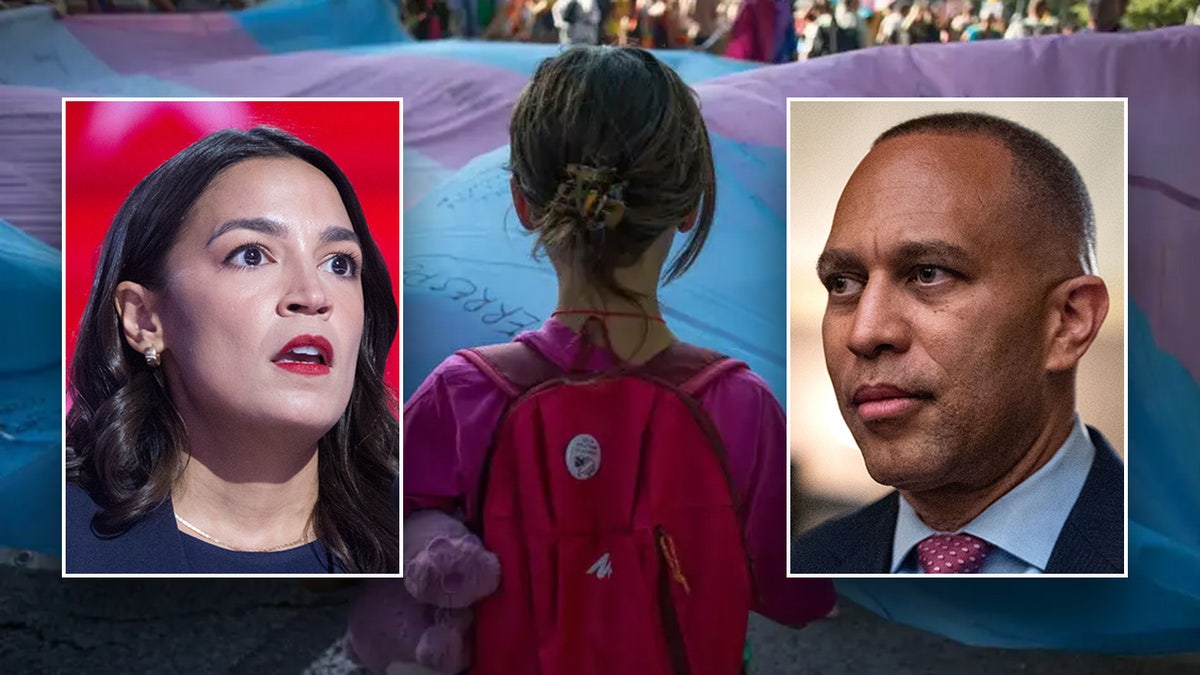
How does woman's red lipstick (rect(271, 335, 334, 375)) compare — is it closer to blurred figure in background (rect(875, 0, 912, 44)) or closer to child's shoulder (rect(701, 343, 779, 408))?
child's shoulder (rect(701, 343, 779, 408))

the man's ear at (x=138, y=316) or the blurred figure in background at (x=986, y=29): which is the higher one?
the blurred figure in background at (x=986, y=29)

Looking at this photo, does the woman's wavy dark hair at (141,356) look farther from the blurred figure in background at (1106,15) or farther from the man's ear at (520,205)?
the blurred figure in background at (1106,15)

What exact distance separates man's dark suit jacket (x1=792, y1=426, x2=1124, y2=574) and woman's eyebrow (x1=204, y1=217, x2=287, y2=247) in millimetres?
1425

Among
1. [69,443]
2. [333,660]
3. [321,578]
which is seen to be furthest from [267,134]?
[333,660]

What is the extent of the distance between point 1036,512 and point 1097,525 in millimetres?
154

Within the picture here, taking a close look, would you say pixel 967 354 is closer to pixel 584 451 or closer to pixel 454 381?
pixel 584 451

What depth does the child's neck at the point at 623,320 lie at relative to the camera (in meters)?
3.43

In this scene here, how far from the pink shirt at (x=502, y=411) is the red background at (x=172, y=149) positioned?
145 millimetres

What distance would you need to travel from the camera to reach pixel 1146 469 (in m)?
3.56

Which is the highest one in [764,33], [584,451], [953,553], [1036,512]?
[764,33]

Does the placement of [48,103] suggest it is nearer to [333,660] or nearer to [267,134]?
[267,134]

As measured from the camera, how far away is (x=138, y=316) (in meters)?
3.36

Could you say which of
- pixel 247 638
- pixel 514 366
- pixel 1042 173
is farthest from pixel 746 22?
pixel 247 638

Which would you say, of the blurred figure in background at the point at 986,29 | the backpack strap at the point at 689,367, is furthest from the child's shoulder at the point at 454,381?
the blurred figure in background at the point at 986,29
